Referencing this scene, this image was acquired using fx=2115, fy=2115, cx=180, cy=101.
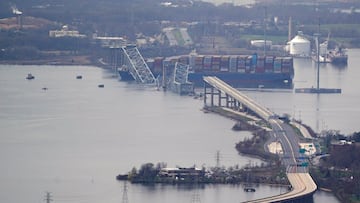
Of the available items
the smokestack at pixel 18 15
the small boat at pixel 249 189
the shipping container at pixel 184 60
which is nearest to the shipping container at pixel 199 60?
the shipping container at pixel 184 60

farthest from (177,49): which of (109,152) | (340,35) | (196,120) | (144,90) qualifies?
(109,152)

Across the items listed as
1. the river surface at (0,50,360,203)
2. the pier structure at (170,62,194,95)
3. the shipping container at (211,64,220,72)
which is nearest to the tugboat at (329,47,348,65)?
the river surface at (0,50,360,203)

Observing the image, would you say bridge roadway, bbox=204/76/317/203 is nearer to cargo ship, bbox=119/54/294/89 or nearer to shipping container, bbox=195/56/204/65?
cargo ship, bbox=119/54/294/89

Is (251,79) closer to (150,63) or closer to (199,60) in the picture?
(199,60)

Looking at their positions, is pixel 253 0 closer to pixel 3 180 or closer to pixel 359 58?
pixel 359 58

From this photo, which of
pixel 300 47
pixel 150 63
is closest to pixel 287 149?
pixel 150 63

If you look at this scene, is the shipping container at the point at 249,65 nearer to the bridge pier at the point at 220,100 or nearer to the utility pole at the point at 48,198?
the bridge pier at the point at 220,100
